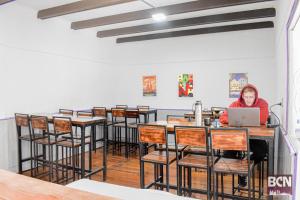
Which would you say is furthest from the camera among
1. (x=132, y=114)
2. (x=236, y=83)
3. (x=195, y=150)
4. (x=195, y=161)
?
(x=236, y=83)

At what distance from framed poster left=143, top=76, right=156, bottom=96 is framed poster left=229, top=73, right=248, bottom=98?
207 cm

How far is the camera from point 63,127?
360 centimetres

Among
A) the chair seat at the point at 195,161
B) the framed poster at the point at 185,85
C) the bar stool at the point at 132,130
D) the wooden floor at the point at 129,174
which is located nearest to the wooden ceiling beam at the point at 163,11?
the bar stool at the point at 132,130

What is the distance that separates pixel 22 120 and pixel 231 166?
3.34m

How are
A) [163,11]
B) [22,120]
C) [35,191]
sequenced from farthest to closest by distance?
[163,11]
[22,120]
[35,191]

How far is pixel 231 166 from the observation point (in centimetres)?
253

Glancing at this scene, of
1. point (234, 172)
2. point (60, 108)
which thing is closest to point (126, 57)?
point (60, 108)

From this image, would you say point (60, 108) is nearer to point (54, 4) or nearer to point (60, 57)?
point (60, 57)


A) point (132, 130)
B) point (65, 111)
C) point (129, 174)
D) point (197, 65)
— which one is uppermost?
point (197, 65)

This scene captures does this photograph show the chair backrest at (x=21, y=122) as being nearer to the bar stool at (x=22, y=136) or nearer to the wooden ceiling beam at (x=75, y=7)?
the bar stool at (x=22, y=136)

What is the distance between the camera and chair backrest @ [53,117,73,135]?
3.55 metres

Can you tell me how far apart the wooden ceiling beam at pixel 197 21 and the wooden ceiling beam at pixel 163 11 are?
0.90 m

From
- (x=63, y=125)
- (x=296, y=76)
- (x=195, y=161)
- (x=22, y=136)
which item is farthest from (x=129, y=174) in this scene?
(x=296, y=76)

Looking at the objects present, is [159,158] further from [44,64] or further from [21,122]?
[44,64]
